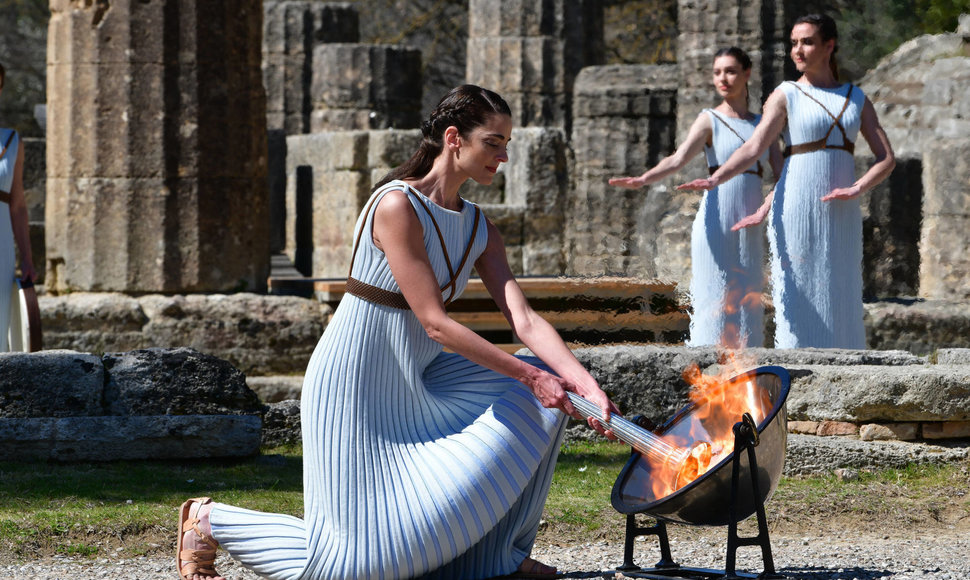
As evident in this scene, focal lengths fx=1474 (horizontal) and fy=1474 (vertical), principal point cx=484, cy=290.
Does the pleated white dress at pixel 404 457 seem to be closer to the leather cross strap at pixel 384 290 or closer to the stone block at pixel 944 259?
the leather cross strap at pixel 384 290

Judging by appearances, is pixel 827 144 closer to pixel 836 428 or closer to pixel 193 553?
pixel 836 428

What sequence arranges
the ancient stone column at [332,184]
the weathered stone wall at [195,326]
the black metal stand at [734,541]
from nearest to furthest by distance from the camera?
the black metal stand at [734,541]
the weathered stone wall at [195,326]
the ancient stone column at [332,184]

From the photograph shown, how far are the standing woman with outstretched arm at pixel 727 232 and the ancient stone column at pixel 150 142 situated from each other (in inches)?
121

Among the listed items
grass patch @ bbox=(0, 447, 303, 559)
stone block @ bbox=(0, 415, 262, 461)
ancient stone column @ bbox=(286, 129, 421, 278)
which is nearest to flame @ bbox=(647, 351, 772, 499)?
grass patch @ bbox=(0, 447, 303, 559)

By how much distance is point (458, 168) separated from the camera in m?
4.18

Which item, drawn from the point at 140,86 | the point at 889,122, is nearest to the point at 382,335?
the point at 140,86

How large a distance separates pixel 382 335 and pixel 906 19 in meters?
18.7

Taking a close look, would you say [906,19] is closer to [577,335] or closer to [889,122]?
[889,122]

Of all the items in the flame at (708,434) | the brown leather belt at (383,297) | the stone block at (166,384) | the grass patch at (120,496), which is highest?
the brown leather belt at (383,297)

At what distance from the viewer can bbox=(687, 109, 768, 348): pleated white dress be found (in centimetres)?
776

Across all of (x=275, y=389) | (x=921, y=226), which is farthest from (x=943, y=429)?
(x=921, y=226)

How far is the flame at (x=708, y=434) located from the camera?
13.0 feet

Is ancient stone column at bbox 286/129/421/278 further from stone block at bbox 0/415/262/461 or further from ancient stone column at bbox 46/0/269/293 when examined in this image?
stone block at bbox 0/415/262/461

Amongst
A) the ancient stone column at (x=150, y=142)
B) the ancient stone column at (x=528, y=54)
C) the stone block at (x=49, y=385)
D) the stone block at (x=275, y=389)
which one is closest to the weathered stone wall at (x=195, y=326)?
the ancient stone column at (x=150, y=142)
